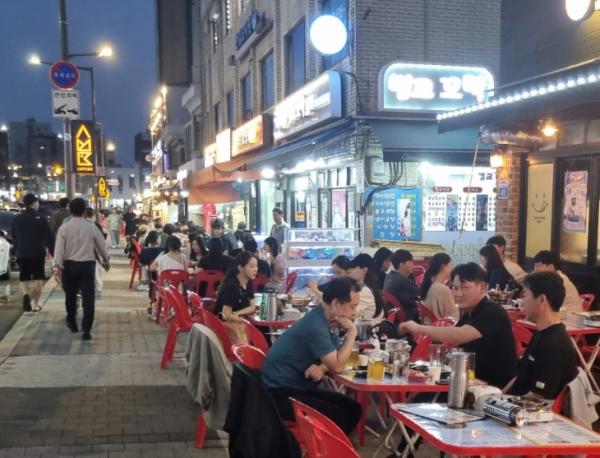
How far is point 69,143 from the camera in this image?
14.1 metres

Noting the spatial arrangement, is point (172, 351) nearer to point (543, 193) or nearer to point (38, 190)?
point (543, 193)

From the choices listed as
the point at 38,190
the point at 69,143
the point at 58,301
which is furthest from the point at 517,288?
the point at 38,190

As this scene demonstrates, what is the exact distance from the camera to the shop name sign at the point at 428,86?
1166 centimetres

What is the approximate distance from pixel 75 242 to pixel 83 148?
21.4 feet

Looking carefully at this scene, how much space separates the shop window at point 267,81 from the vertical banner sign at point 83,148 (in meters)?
6.54

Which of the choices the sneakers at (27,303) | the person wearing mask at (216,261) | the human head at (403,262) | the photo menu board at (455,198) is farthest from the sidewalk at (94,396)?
the photo menu board at (455,198)

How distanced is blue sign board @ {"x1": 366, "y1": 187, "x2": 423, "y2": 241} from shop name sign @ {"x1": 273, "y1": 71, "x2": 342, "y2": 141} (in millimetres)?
Result: 1955

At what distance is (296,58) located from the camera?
17.2 metres

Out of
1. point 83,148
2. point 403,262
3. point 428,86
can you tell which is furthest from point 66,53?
point 403,262

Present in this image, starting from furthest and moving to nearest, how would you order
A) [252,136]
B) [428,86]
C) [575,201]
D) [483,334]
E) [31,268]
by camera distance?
[252,136] → [428,86] → [31,268] → [575,201] → [483,334]

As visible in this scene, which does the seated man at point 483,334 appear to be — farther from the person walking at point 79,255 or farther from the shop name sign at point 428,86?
the shop name sign at point 428,86

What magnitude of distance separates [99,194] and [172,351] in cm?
2441

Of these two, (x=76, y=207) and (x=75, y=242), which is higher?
(x=76, y=207)

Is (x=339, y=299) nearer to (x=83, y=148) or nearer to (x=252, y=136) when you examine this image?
(x=83, y=148)
